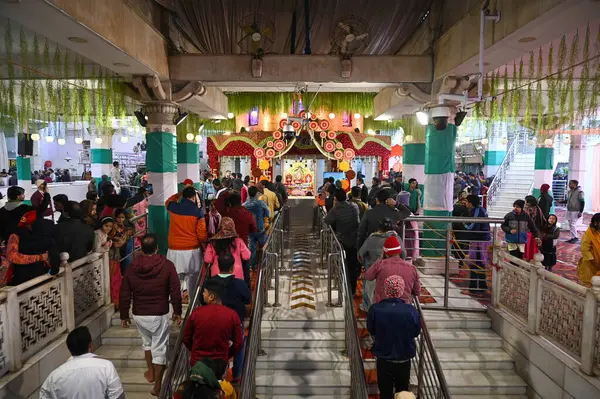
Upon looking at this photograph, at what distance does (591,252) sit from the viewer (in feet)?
16.2

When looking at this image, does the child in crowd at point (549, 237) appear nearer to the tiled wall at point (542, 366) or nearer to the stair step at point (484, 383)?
the tiled wall at point (542, 366)

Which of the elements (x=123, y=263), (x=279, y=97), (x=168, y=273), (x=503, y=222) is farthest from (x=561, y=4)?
(x=279, y=97)

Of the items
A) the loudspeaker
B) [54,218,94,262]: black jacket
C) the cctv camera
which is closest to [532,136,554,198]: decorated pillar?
the cctv camera

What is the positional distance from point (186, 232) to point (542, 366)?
4444mm

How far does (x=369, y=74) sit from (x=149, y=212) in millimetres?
5344

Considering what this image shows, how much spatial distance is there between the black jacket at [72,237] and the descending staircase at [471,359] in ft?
12.3

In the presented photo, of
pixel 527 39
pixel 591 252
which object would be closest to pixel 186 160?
pixel 527 39

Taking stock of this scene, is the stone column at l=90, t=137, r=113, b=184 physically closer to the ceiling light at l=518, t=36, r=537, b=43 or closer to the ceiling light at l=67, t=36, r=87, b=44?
the ceiling light at l=67, t=36, r=87, b=44

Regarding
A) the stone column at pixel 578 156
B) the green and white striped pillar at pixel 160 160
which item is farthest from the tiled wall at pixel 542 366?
the stone column at pixel 578 156

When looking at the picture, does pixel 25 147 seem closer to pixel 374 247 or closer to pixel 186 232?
pixel 186 232

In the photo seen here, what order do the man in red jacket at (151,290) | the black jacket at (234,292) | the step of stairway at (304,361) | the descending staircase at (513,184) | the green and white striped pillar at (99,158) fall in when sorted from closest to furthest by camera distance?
the black jacket at (234,292)
the man in red jacket at (151,290)
the step of stairway at (304,361)
the descending staircase at (513,184)
the green and white striped pillar at (99,158)

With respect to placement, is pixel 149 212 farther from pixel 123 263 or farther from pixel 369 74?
pixel 369 74

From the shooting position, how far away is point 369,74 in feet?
27.5

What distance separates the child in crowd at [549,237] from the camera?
270 inches
